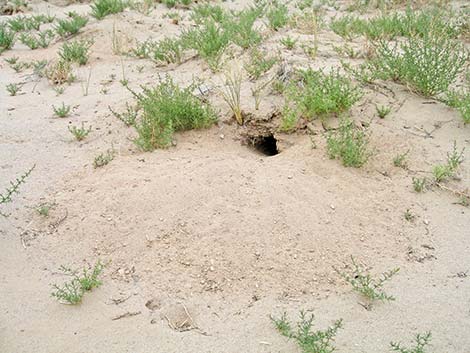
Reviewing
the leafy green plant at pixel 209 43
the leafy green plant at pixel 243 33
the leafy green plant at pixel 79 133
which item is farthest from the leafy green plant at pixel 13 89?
the leafy green plant at pixel 243 33

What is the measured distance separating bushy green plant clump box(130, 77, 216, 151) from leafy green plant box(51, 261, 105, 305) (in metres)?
1.28

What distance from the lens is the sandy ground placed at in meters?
2.81

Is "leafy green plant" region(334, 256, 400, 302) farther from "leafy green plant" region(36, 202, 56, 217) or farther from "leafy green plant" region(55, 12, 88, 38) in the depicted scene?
"leafy green plant" region(55, 12, 88, 38)

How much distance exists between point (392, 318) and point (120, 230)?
1712 millimetres

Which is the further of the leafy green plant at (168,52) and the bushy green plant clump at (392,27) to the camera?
the bushy green plant clump at (392,27)

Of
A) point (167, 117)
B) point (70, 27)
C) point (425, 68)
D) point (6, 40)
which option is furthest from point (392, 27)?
point (6, 40)

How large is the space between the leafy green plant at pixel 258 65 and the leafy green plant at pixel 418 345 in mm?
2999

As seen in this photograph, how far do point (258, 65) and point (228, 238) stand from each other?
2343 mm

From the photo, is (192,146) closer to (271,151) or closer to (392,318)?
(271,151)

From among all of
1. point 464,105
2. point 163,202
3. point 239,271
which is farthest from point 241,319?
point 464,105

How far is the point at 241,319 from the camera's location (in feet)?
9.34

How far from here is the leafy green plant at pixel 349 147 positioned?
389 cm

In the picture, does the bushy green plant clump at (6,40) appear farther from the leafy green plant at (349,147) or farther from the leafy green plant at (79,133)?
the leafy green plant at (349,147)

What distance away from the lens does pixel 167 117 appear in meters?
4.31
